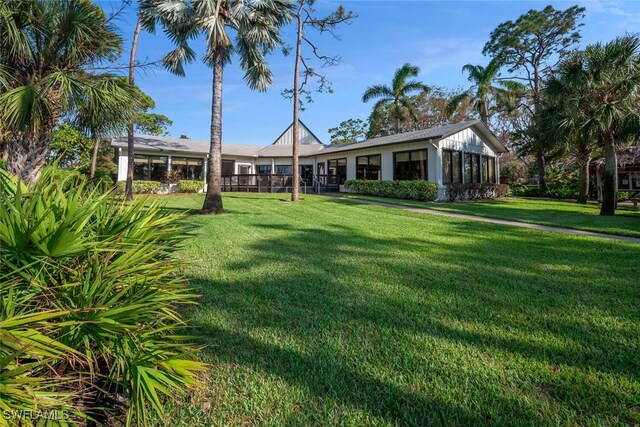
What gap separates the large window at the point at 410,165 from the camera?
17.1m

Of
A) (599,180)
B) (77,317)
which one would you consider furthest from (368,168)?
(77,317)

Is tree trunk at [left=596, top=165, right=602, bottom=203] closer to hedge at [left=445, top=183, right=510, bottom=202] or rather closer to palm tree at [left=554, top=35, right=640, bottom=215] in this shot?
hedge at [left=445, top=183, right=510, bottom=202]

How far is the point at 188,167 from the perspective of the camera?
23.1 meters

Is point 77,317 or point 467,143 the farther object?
point 467,143

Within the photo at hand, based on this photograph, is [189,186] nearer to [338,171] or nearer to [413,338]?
[338,171]

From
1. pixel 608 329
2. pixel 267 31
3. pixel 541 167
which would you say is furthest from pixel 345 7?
pixel 541 167

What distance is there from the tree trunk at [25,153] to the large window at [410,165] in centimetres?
1562

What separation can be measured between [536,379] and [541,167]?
27.3 meters

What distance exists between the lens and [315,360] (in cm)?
223

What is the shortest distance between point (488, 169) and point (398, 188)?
801cm

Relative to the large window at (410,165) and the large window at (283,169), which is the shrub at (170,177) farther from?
the large window at (410,165)

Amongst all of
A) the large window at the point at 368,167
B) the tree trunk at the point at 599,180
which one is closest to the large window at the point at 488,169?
the tree trunk at the point at 599,180

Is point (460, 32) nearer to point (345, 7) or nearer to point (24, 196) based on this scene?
point (345, 7)

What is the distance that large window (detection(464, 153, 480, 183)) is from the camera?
61.3ft
